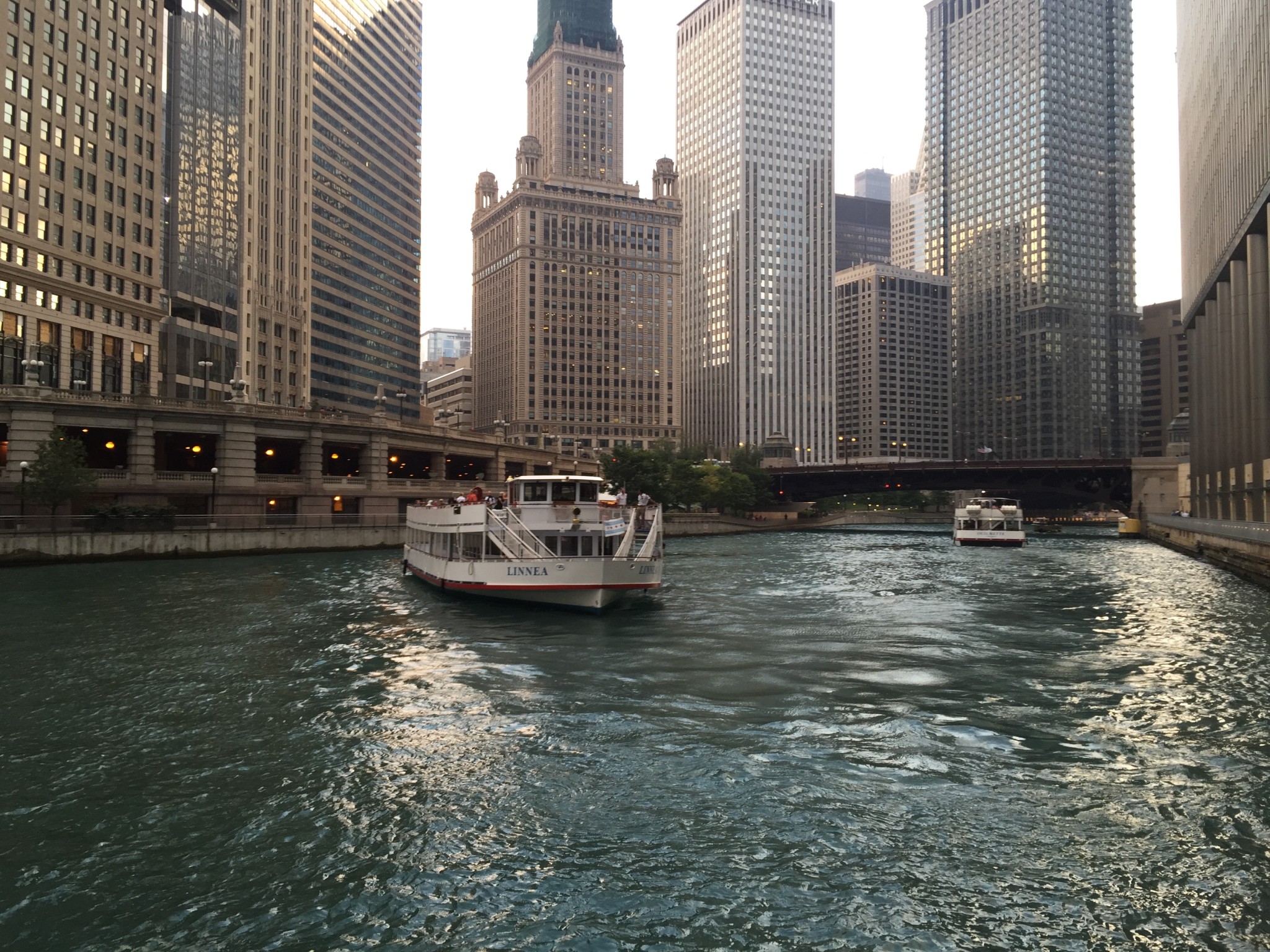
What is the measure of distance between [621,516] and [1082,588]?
27.2 m

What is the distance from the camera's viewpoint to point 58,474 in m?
61.7

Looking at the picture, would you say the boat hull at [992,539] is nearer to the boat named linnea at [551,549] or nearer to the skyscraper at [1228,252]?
the skyscraper at [1228,252]

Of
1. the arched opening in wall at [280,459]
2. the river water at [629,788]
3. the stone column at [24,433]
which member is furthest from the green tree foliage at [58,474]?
the river water at [629,788]

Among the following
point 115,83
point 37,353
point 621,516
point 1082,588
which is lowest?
point 1082,588

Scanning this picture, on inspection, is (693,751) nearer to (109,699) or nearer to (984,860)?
(984,860)

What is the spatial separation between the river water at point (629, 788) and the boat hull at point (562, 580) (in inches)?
166

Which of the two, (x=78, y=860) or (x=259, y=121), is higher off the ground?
(x=259, y=121)

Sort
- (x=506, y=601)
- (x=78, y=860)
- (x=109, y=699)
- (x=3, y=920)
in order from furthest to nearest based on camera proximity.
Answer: (x=506, y=601), (x=109, y=699), (x=78, y=860), (x=3, y=920)

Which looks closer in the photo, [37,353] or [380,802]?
[380,802]

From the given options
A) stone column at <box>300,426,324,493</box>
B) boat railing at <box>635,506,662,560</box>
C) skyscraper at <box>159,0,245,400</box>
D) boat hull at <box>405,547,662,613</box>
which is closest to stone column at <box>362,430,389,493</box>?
stone column at <box>300,426,324,493</box>

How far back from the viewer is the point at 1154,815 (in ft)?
47.6

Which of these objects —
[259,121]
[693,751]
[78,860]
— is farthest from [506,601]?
[259,121]

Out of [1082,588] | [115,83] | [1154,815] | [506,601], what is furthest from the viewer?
[115,83]

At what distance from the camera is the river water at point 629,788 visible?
36.6ft
